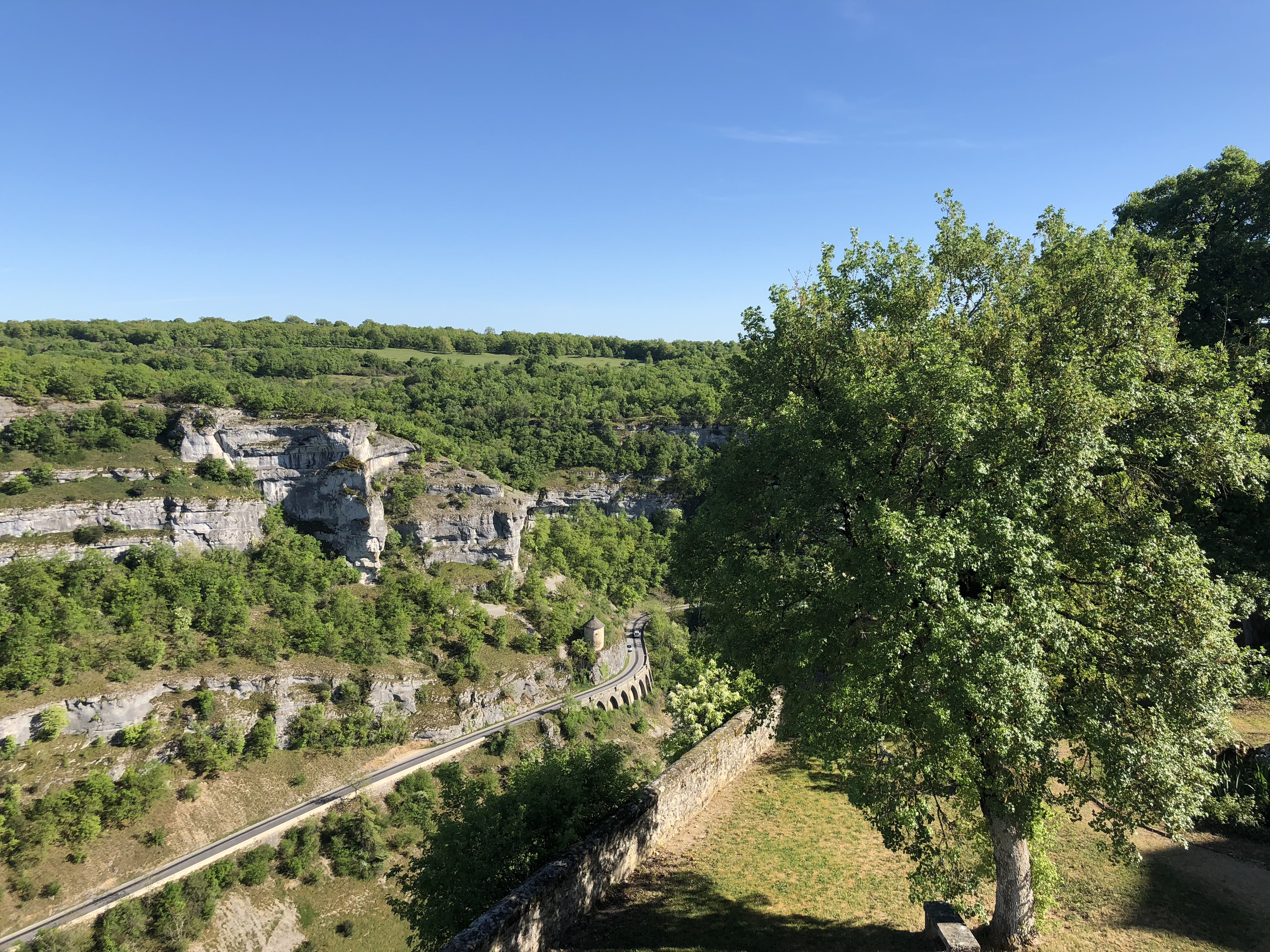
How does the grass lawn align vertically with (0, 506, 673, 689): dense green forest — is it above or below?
above

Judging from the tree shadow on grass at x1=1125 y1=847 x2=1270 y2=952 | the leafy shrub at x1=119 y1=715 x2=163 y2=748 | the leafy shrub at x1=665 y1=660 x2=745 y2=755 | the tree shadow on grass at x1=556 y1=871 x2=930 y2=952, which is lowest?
the leafy shrub at x1=119 y1=715 x2=163 y2=748

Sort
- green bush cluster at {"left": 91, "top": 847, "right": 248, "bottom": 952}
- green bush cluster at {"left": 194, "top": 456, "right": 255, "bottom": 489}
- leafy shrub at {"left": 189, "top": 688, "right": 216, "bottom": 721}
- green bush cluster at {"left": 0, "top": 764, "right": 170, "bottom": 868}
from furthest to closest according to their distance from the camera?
1. green bush cluster at {"left": 194, "top": 456, "right": 255, "bottom": 489}
2. leafy shrub at {"left": 189, "top": 688, "right": 216, "bottom": 721}
3. green bush cluster at {"left": 0, "top": 764, "right": 170, "bottom": 868}
4. green bush cluster at {"left": 91, "top": 847, "right": 248, "bottom": 952}

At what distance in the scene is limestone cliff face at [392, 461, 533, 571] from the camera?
65375 millimetres

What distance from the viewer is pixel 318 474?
2482 inches

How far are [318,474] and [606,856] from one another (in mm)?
60663

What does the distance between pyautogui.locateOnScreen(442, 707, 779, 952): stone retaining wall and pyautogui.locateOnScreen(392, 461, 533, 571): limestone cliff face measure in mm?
52165

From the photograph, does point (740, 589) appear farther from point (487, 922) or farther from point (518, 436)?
point (518, 436)

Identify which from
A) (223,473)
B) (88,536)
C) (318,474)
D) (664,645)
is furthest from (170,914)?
(664,645)

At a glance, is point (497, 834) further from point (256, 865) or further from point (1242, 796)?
point (256, 865)

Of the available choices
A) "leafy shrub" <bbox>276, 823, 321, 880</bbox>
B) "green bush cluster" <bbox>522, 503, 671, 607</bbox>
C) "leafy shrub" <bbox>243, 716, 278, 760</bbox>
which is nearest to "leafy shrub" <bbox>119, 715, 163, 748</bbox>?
"leafy shrub" <bbox>243, 716, 278, 760</bbox>

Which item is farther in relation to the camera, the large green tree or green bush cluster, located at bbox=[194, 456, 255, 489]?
green bush cluster, located at bbox=[194, 456, 255, 489]

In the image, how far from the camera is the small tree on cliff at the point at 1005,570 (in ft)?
26.1

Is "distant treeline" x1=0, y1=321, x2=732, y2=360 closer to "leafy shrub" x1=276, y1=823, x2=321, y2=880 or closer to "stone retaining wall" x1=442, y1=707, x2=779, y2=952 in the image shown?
"leafy shrub" x1=276, y1=823, x2=321, y2=880

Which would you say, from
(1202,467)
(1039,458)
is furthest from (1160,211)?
(1039,458)
